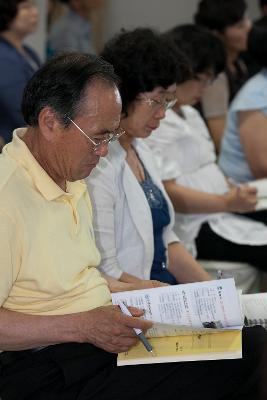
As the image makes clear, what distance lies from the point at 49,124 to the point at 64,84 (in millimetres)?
94

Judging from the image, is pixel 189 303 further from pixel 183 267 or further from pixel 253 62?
pixel 253 62

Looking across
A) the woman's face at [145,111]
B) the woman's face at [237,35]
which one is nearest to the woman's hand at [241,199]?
the woman's face at [145,111]

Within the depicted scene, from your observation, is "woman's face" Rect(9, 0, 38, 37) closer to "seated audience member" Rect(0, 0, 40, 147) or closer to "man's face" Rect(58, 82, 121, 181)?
"seated audience member" Rect(0, 0, 40, 147)

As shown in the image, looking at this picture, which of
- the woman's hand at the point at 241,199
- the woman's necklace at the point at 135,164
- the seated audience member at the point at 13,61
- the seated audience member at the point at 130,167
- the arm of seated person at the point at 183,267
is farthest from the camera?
the seated audience member at the point at 13,61

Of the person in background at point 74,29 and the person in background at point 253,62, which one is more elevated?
the person in background at point 253,62

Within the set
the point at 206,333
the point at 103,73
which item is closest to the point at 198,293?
the point at 206,333

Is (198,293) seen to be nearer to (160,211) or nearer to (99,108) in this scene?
(99,108)

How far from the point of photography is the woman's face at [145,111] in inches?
85.5

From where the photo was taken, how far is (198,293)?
1.64m

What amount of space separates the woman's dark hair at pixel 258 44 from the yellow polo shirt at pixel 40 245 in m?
1.65

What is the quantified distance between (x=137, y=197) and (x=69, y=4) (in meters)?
3.58

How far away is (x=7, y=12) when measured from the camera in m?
3.49

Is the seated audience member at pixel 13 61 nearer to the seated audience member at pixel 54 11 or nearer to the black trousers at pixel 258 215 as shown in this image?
the black trousers at pixel 258 215

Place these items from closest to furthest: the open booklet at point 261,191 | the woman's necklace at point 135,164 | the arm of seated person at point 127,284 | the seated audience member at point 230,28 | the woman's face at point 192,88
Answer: the arm of seated person at point 127,284 < the woman's necklace at point 135,164 < the woman's face at point 192,88 < the open booklet at point 261,191 < the seated audience member at point 230,28
